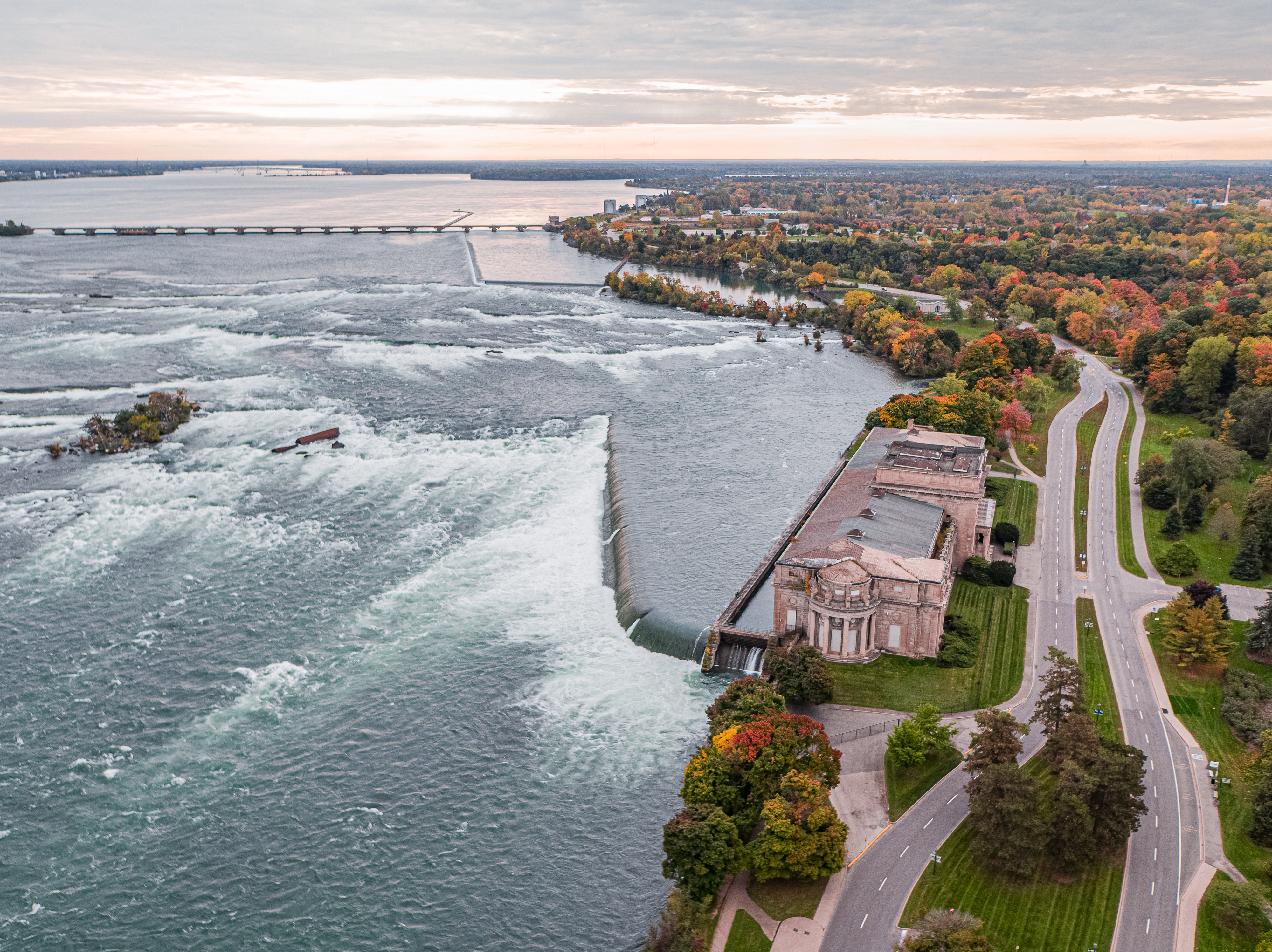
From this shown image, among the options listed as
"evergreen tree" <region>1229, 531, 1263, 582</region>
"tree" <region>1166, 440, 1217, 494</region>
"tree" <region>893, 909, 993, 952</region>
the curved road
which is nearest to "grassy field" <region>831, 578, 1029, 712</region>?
the curved road

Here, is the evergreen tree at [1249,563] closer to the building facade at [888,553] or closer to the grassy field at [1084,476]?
the grassy field at [1084,476]

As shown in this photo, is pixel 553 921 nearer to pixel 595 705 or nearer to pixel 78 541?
pixel 595 705

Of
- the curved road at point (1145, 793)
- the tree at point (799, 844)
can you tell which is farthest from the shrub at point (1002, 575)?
the tree at point (799, 844)

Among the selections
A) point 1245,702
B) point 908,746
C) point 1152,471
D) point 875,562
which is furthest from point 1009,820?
point 1152,471

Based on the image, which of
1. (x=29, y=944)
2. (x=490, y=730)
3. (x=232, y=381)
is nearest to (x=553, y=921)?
(x=490, y=730)

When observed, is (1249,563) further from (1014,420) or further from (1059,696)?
(1014,420)

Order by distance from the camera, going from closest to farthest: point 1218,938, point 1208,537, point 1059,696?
point 1218,938, point 1059,696, point 1208,537

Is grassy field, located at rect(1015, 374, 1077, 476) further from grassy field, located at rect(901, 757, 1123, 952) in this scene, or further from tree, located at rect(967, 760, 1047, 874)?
grassy field, located at rect(901, 757, 1123, 952)
